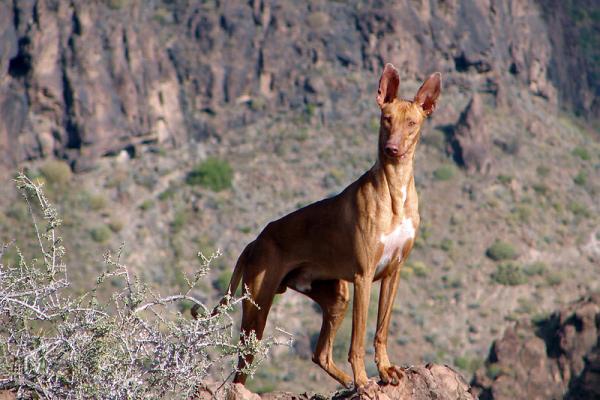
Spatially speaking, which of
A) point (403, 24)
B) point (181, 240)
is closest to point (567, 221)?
point (403, 24)

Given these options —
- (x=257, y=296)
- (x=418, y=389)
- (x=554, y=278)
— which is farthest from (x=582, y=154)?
(x=418, y=389)

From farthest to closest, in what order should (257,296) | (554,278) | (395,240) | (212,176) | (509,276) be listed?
(212,176) < (554,278) < (509,276) < (257,296) < (395,240)

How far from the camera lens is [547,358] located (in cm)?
2734

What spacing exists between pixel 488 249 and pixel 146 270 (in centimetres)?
1462

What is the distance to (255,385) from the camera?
1475 inches

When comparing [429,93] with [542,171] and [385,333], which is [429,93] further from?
[542,171]

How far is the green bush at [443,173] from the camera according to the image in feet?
177

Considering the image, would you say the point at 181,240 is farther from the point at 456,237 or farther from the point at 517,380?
the point at 517,380

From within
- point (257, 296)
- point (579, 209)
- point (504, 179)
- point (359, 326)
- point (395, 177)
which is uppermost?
point (395, 177)

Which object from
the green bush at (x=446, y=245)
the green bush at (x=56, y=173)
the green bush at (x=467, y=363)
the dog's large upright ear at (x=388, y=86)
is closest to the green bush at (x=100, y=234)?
the green bush at (x=56, y=173)

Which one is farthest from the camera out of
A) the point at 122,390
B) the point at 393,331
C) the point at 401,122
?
the point at 393,331

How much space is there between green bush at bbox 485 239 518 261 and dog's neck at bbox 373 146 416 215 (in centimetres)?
3933

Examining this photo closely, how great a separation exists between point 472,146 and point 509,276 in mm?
Answer: 8829

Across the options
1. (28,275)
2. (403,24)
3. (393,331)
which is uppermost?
(28,275)
